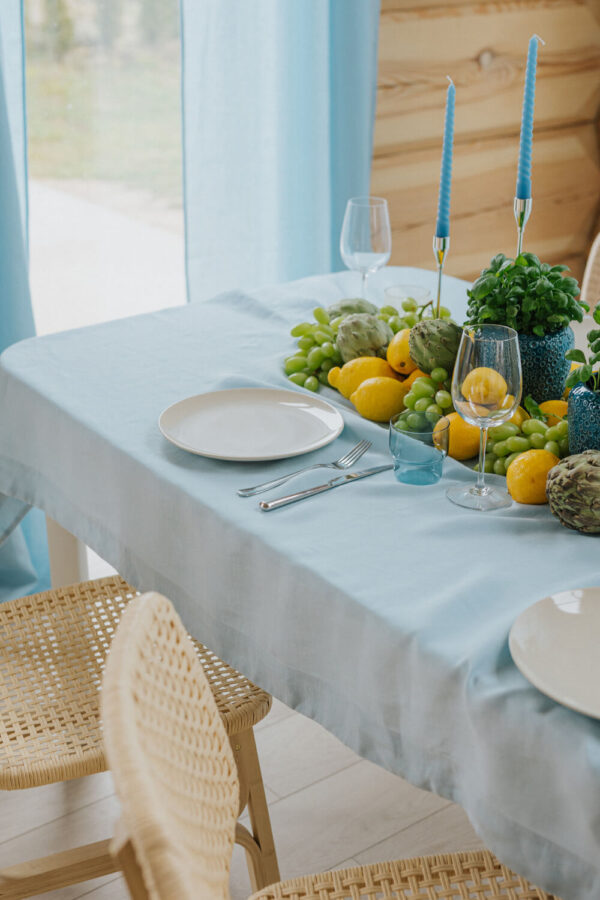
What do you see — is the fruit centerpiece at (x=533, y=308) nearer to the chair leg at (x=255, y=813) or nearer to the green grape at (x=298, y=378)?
the green grape at (x=298, y=378)

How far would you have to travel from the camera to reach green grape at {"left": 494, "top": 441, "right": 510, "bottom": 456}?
1.12m

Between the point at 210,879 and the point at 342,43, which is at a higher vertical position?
the point at 342,43

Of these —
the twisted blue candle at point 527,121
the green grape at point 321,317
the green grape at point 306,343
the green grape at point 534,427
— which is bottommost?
the green grape at point 534,427

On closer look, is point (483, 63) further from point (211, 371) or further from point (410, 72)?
point (211, 371)

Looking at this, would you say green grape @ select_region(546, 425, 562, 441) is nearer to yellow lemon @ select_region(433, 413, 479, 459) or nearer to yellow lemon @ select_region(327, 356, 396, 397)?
yellow lemon @ select_region(433, 413, 479, 459)

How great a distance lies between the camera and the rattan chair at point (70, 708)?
43.8 inches

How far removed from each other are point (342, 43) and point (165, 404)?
4.96 ft

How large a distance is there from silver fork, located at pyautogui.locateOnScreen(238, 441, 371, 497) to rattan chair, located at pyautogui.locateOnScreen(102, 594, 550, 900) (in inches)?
12.3

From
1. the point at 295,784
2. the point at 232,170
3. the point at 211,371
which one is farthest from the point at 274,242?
the point at 295,784

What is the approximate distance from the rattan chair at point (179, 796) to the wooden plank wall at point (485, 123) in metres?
2.28

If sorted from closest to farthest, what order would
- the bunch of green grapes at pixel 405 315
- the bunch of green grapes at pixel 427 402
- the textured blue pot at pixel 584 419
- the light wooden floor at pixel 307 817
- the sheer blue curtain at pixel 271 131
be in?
1. the textured blue pot at pixel 584 419
2. the bunch of green grapes at pixel 427 402
3. the bunch of green grapes at pixel 405 315
4. the light wooden floor at pixel 307 817
5. the sheer blue curtain at pixel 271 131

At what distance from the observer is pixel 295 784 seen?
1.66 meters

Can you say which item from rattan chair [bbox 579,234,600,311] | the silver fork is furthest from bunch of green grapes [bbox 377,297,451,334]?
rattan chair [bbox 579,234,600,311]

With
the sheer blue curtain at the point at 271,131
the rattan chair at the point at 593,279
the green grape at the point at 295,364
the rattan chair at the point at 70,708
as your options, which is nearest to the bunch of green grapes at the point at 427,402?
the green grape at the point at 295,364
